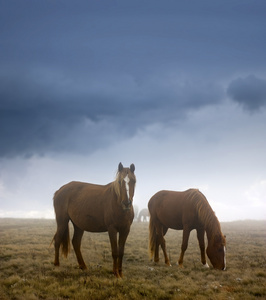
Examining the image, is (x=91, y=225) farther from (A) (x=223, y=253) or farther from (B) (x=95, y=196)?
(A) (x=223, y=253)

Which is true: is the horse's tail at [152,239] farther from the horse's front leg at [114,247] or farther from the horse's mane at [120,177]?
the horse's mane at [120,177]

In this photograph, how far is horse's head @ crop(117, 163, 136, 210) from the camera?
7.61 meters

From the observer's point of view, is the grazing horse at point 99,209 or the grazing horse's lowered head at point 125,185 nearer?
the grazing horse's lowered head at point 125,185

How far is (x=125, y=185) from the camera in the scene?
764 centimetres

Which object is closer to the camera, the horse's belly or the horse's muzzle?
the horse's muzzle

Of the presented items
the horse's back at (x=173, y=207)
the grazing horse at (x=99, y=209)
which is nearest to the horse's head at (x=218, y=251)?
the horse's back at (x=173, y=207)

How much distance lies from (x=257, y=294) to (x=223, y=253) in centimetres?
262

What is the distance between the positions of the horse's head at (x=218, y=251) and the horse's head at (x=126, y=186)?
4436 mm

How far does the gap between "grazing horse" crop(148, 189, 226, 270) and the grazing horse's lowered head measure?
4.33 m

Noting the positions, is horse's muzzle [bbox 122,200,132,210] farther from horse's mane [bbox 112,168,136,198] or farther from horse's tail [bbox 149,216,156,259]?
horse's tail [bbox 149,216,156,259]

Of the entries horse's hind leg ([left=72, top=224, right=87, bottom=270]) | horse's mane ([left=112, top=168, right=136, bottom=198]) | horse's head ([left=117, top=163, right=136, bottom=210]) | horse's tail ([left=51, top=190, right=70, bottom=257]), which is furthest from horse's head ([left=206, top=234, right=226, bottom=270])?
horse's tail ([left=51, top=190, right=70, bottom=257])

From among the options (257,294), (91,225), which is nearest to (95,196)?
(91,225)

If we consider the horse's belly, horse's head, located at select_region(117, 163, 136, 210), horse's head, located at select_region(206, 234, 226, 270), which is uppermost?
horse's head, located at select_region(117, 163, 136, 210)

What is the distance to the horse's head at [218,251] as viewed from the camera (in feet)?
31.4
